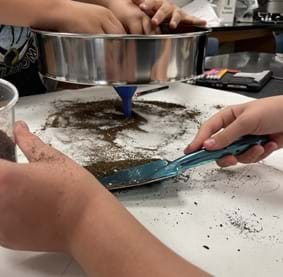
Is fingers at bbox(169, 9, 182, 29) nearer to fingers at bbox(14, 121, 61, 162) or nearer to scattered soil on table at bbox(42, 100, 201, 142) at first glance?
scattered soil on table at bbox(42, 100, 201, 142)

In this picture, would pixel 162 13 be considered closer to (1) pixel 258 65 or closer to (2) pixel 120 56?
(2) pixel 120 56

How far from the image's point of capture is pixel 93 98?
2.54ft

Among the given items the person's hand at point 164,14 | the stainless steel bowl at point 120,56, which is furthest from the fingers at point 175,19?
the stainless steel bowl at point 120,56

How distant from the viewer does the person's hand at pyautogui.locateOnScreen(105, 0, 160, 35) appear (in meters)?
0.65

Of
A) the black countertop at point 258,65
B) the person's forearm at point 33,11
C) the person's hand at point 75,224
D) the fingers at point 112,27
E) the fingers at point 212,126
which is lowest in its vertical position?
the black countertop at point 258,65

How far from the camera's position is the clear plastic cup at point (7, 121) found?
0.98 ft

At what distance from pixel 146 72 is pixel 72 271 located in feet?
1.00

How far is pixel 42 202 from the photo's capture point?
27 cm

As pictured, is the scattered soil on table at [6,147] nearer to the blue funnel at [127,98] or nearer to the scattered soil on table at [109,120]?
the scattered soil on table at [109,120]

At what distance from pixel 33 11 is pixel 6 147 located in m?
0.35

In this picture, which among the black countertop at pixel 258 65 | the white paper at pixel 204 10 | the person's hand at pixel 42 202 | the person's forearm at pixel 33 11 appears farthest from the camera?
the white paper at pixel 204 10

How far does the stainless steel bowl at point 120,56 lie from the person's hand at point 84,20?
57 millimetres

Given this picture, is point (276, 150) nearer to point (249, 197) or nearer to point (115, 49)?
point (249, 197)

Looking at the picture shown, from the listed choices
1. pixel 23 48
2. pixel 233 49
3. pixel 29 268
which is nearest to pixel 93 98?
pixel 23 48
